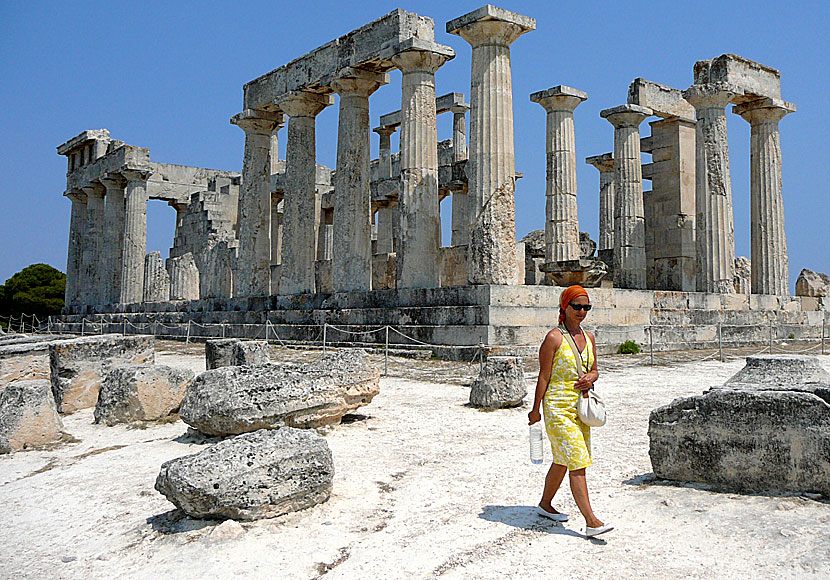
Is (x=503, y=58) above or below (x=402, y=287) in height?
above

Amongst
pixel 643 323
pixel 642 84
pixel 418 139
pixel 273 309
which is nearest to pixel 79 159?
pixel 273 309

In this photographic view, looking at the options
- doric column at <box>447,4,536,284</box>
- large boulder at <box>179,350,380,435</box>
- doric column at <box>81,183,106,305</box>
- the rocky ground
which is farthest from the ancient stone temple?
the rocky ground

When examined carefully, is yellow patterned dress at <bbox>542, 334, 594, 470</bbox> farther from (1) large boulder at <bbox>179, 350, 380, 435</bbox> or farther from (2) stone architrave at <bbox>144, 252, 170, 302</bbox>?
(2) stone architrave at <bbox>144, 252, 170, 302</bbox>

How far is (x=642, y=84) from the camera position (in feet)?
69.1

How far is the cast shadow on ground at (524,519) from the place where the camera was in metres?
4.19

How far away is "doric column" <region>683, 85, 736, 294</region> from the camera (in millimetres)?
19609

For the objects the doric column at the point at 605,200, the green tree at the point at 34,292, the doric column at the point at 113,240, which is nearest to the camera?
the doric column at the point at 605,200

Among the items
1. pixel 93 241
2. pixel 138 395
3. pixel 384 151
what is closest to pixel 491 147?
pixel 138 395

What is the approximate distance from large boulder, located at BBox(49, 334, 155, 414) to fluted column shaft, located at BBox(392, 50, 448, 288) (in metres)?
7.59

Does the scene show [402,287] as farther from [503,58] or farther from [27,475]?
[27,475]

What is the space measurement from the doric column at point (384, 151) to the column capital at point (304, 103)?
909 centimetres

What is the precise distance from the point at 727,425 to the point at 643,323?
12.3 m

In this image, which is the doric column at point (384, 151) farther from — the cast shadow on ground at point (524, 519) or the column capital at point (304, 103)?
the cast shadow on ground at point (524, 519)

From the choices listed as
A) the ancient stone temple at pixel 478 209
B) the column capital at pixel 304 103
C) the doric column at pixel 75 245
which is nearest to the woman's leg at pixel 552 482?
the ancient stone temple at pixel 478 209
